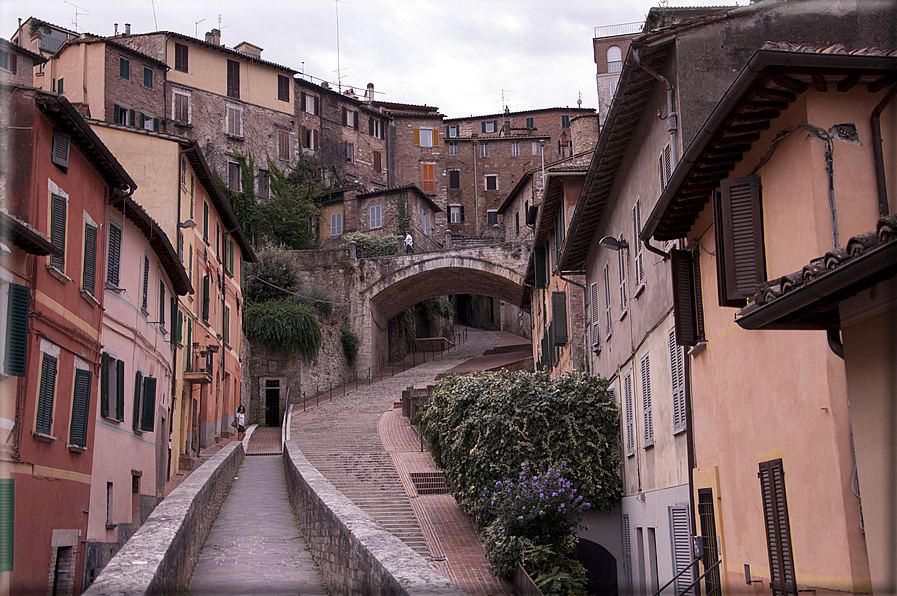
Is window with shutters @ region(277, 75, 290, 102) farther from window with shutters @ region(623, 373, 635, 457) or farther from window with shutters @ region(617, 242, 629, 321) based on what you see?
window with shutters @ region(623, 373, 635, 457)

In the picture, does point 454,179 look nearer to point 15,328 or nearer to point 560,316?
point 560,316

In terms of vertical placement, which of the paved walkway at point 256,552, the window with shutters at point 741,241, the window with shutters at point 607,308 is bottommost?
the paved walkway at point 256,552

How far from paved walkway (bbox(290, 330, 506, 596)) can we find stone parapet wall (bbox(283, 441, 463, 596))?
101 inches

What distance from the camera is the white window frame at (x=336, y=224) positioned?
54375mm

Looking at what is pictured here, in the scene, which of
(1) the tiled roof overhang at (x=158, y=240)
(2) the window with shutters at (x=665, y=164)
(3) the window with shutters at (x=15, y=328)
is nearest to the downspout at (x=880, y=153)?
(2) the window with shutters at (x=665, y=164)

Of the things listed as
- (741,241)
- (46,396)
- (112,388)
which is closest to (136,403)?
(112,388)

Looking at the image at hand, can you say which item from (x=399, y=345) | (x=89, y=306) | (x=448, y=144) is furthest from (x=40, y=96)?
(x=448, y=144)

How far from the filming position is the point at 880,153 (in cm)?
709

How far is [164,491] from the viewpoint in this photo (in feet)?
68.5

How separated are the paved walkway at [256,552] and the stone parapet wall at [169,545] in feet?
0.75

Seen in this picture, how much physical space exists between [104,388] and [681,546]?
9.77 metres

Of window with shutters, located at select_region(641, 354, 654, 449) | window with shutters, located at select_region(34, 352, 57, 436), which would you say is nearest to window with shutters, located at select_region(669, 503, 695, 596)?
window with shutters, located at select_region(641, 354, 654, 449)

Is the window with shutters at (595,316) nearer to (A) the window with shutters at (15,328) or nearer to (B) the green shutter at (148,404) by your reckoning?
(B) the green shutter at (148,404)

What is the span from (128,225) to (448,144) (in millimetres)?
49068
